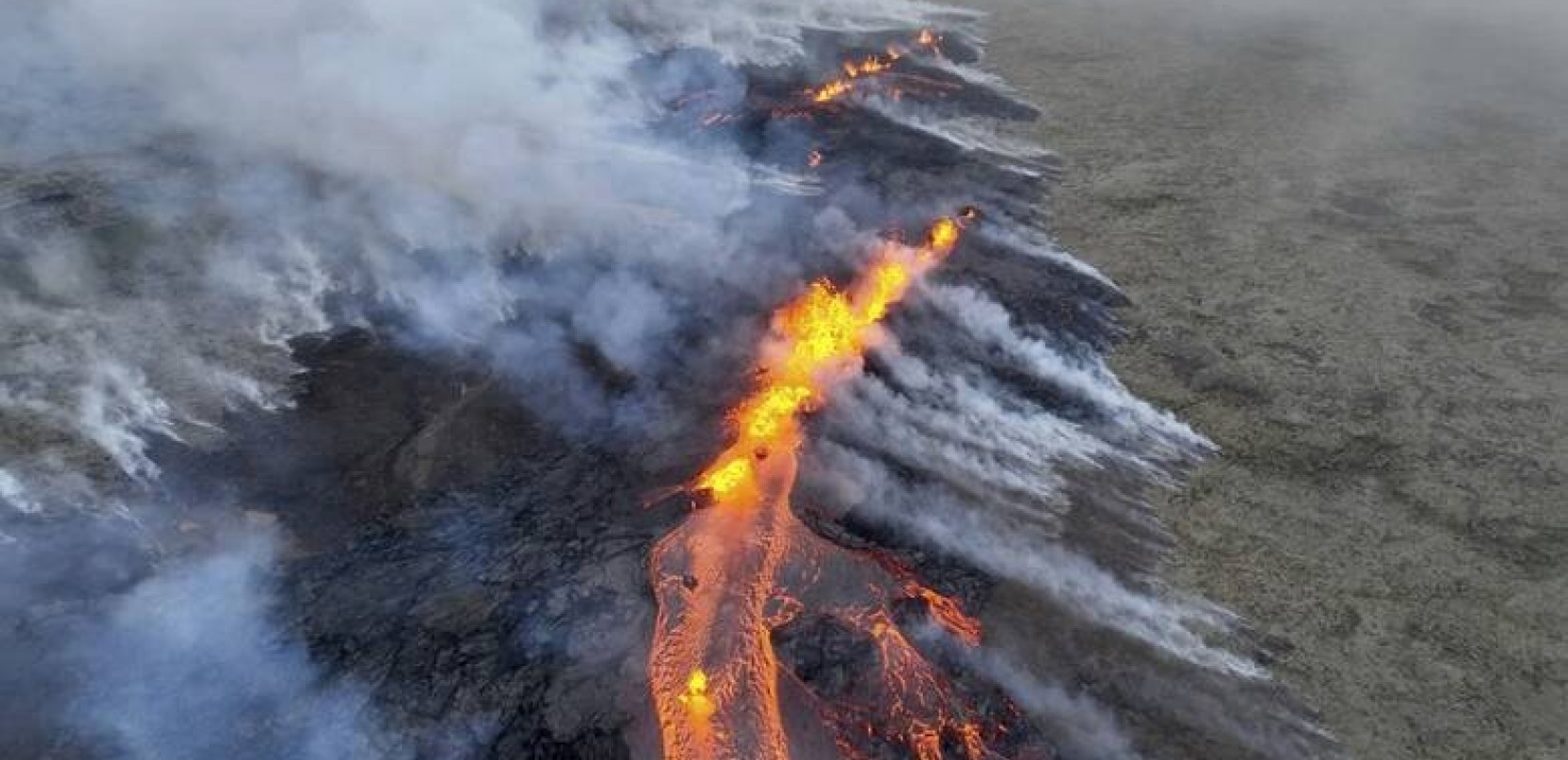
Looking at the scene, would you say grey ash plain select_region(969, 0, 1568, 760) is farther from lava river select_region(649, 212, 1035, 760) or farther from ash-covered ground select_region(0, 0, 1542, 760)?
lava river select_region(649, 212, 1035, 760)

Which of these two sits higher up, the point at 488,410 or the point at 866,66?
the point at 866,66

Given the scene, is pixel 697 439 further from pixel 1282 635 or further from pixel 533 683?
pixel 1282 635

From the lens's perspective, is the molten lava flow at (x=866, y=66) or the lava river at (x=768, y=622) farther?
the molten lava flow at (x=866, y=66)

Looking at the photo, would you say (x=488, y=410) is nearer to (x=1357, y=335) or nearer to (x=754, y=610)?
(x=754, y=610)

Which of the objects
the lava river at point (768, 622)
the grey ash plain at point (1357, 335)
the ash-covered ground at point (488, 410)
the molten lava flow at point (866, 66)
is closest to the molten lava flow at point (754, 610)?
the lava river at point (768, 622)


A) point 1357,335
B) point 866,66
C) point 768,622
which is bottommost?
point 1357,335

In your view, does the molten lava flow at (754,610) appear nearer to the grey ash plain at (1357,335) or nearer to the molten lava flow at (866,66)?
the grey ash plain at (1357,335)

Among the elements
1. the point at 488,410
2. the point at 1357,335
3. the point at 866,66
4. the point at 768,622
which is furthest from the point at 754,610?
the point at 866,66
